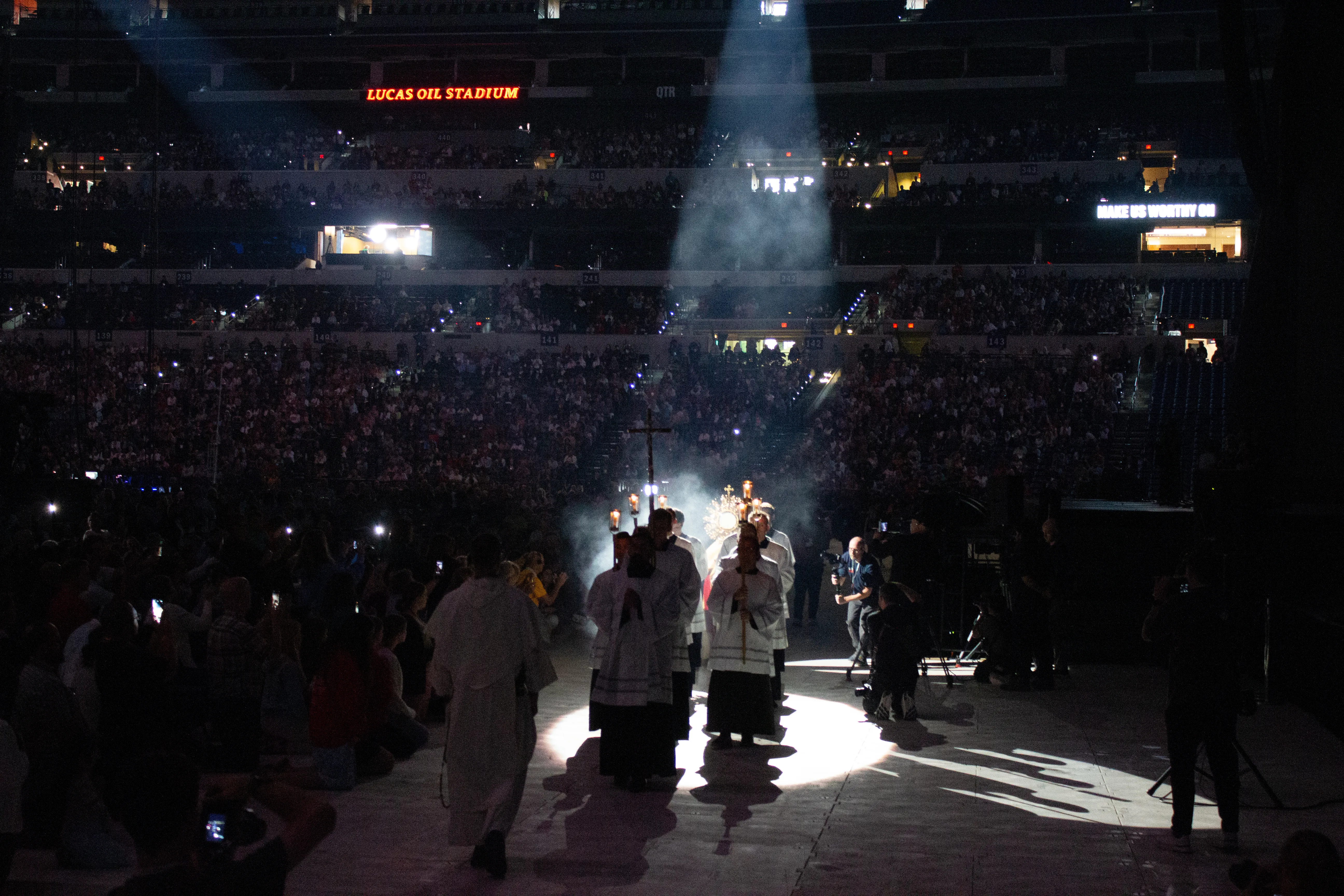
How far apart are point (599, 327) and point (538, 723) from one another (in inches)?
1032

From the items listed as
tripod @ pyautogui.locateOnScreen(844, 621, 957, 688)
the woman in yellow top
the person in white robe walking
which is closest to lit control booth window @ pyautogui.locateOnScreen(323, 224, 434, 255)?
the woman in yellow top

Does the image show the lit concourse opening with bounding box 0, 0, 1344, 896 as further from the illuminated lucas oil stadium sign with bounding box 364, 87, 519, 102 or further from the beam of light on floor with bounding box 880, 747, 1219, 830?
the illuminated lucas oil stadium sign with bounding box 364, 87, 519, 102

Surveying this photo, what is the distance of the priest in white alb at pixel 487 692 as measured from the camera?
6508 mm

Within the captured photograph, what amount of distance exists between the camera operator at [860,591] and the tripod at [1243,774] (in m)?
4.09

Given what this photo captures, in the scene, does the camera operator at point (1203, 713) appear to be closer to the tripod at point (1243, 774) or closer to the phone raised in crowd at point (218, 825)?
the tripod at point (1243, 774)

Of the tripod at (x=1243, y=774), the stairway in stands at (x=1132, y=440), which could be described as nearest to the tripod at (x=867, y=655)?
the tripod at (x=1243, y=774)

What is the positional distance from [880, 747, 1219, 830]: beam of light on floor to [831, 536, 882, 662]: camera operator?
285cm

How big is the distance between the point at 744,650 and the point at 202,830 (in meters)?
7.01

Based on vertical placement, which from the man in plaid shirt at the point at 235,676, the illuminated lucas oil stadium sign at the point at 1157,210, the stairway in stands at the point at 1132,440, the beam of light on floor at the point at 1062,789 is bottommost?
the beam of light on floor at the point at 1062,789

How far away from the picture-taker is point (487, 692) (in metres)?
6.65

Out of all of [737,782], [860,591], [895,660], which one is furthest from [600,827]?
[860,591]

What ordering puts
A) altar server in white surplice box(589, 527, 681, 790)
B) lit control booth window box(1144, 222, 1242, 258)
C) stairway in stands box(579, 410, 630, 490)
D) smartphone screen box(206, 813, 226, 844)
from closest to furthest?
smartphone screen box(206, 813, 226, 844) < altar server in white surplice box(589, 527, 681, 790) < stairway in stands box(579, 410, 630, 490) < lit control booth window box(1144, 222, 1242, 258)

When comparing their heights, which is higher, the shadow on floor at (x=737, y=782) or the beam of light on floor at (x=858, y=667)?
the shadow on floor at (x=737, y=782)

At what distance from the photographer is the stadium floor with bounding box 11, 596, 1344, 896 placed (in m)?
6.34
